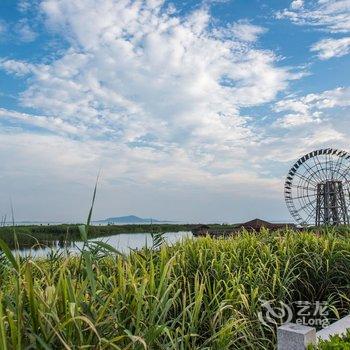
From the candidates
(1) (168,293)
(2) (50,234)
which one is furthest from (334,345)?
(2) (50,234)

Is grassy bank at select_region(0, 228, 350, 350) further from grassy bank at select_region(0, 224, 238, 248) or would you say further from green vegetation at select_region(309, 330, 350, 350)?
green vegetation at select_region(309, 330, 350, 350)

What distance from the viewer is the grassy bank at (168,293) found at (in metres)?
1.92

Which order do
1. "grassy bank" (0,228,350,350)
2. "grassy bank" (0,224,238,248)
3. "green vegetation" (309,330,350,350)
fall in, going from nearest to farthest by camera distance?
"grassy bank" (0,228,350,350)
"green vegetation" (309,330,350,350)
"grassy bank" (0,224,238,248)

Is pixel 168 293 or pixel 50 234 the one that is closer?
pixel 168 293

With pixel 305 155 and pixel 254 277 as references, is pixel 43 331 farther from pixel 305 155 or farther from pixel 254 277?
pixel 305 155

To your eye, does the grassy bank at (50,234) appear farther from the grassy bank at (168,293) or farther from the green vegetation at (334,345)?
the green vegetation at (334,345)

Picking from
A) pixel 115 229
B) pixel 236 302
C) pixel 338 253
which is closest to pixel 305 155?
pixel 115 229

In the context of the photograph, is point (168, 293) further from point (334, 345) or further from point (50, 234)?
point (50, 234)

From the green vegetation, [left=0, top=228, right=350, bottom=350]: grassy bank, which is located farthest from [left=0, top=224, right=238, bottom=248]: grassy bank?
the green vegetation

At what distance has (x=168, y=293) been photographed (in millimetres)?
2721

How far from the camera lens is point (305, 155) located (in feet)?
106

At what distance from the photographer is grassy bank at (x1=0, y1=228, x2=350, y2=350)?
1925 mm

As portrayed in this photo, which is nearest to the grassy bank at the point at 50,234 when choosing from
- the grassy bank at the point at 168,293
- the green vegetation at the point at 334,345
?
the grassy bank at the point at 168,293

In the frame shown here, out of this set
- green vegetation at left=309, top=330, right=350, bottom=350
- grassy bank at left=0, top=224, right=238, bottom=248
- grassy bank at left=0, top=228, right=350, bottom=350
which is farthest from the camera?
grassy bank at left=0, top=224, right=238, bottom=248
